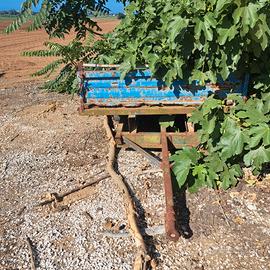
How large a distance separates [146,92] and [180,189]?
3.56 ft

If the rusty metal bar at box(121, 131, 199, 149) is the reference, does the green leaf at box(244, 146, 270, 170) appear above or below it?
above

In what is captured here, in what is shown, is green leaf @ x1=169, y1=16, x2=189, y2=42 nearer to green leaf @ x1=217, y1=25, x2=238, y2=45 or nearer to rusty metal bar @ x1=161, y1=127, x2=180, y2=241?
green leaf @ x1=217, y1=25, x2=238, y2=45

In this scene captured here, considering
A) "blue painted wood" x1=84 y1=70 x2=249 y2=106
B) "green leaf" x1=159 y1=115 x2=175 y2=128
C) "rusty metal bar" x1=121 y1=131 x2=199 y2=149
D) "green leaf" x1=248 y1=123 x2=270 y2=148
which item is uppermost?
"blue painted wood" x1=84 y1=70 x2=249 y2=106

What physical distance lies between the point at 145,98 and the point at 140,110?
137mm

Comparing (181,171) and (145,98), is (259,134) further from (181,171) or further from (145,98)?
(145,98)

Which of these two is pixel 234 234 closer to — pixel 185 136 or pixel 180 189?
pixel 180 189

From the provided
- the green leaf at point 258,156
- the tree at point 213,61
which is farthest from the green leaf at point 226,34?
the green leaf at point 258,156

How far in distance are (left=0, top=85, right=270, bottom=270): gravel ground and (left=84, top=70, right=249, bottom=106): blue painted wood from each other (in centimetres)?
73

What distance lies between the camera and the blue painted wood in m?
3.97

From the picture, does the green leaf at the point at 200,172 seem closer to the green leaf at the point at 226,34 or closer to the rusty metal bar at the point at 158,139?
the rusty metal bar at the point at 158,139

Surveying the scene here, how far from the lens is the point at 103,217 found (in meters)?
3.46

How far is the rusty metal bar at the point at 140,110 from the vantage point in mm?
4074

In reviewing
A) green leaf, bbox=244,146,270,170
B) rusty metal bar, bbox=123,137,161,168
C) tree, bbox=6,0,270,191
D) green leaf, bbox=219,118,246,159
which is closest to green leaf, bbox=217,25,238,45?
tree, bbox=6,0,270,191

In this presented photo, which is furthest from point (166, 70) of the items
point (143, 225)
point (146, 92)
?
point (143, 225)
